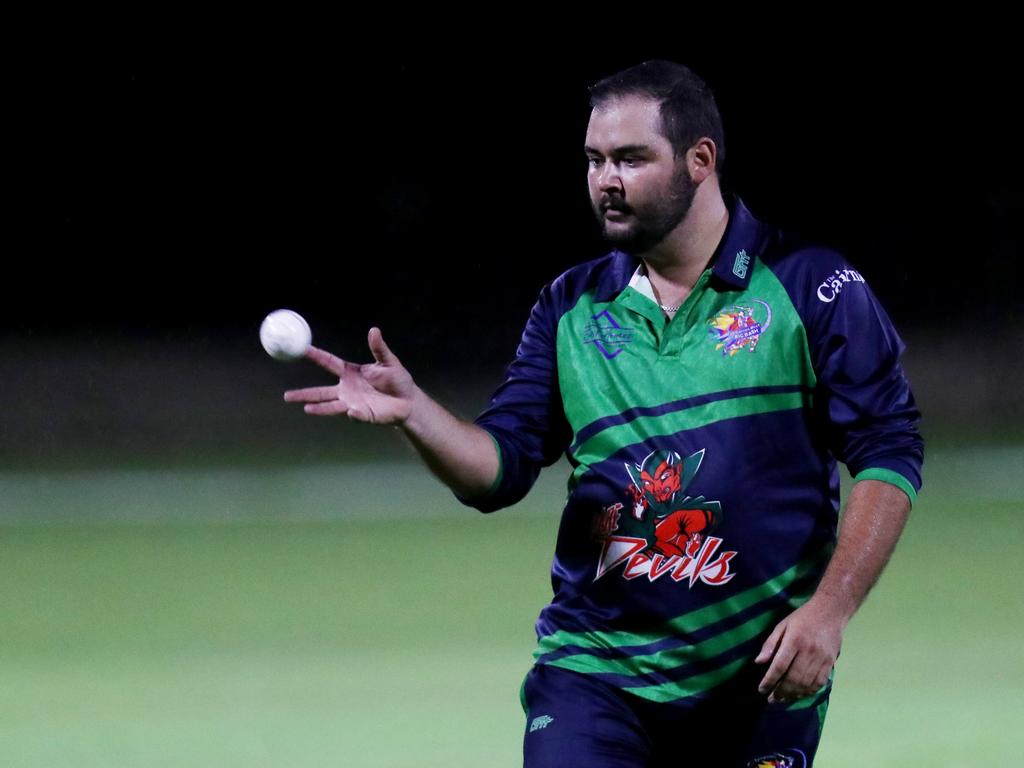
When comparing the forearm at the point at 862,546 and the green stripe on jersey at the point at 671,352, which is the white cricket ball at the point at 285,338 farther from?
the forearm at the point at 862,546

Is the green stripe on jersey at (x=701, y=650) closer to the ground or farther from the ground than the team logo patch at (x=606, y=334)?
closer to the ground

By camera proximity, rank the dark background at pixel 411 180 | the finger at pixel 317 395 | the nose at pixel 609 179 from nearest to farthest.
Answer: the finger at pixel 317 395, the nose at pixel 609 179, the dark background at pixel 411 180

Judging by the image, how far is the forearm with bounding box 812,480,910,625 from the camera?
316 cm

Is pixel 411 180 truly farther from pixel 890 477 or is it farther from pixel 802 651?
pixel 802 651

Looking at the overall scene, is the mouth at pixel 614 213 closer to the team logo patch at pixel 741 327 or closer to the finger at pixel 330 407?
the team logo patch at pixel 741 327

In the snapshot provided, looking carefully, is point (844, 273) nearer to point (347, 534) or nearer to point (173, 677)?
point (173, 677)

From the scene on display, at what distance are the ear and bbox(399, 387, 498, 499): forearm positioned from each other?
0.66 metres

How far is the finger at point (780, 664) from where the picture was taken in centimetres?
311

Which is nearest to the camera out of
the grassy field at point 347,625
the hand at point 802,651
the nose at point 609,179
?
the hand at point 802,651

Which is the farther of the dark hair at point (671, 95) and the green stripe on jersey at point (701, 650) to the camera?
the dark hair at point (671, 95)

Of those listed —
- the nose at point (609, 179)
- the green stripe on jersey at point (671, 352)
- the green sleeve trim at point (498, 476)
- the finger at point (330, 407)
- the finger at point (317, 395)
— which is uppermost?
the nose at point (609, 179)

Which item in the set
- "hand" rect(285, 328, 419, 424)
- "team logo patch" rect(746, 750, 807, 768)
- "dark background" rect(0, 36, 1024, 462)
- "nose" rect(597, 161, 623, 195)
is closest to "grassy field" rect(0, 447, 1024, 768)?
"team logo patch" rect(746, 750, 807, 768)

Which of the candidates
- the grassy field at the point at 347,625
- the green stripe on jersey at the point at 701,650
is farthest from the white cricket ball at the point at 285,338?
the grassy field at the point at 347,625

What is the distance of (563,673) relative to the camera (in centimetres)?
344
